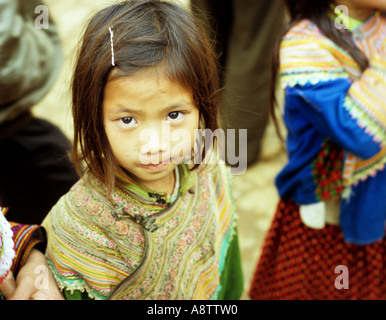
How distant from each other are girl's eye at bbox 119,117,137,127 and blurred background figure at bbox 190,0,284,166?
4.73 feet

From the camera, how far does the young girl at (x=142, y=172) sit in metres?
A: 0.88

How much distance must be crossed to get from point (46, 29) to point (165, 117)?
81 cm

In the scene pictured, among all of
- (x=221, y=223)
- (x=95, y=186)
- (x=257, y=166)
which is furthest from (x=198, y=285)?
(x=257, y=166)

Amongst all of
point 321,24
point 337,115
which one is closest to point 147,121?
point 337,115

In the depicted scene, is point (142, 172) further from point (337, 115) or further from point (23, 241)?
point (337, 115)

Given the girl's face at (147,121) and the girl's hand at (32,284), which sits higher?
the girl's face at (147,121)

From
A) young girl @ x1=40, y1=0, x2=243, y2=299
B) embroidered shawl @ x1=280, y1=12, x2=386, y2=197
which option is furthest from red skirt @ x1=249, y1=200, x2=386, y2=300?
young girl @ x1=40, y1=0, x2=243, y2=299

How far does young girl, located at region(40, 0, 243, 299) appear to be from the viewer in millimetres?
885

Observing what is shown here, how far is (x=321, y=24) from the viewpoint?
142cm

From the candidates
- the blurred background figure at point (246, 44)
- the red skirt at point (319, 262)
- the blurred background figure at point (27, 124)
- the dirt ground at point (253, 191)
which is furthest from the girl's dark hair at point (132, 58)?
the blurred background figure at point (246, 44)

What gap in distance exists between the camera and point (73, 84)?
0.96 meters

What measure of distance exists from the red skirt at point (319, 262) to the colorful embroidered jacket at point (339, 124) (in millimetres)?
107

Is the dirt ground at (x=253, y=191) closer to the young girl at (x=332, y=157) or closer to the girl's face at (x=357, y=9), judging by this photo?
the young girl at (x=332, y=157)

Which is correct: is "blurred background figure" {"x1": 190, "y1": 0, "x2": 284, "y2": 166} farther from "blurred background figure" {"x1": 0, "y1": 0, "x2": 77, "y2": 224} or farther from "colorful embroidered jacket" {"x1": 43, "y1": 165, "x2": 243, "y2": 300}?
"colorful embroidered jacket" {"x1": 43, "y1": 165, "x2": 243, "y2": 300}
